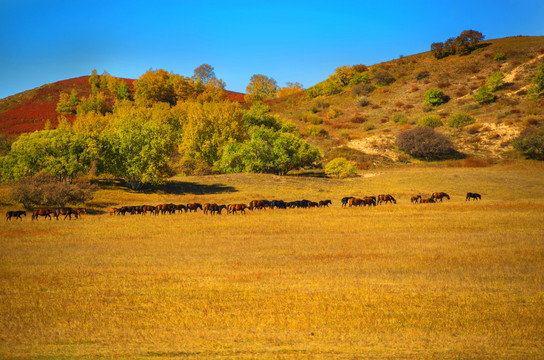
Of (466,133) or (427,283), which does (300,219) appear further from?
(466,133)

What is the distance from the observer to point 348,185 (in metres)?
58.6

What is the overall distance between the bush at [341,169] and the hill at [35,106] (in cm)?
6164

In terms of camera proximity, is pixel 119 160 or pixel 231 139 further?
pixel 231 139

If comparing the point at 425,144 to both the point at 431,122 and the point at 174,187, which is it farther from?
the point at 174,187

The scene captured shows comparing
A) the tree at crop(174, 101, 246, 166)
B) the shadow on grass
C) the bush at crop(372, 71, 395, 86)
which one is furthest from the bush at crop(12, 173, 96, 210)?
the bush at crop(372, 71, 395, 86)

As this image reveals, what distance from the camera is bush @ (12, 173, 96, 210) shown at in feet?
122

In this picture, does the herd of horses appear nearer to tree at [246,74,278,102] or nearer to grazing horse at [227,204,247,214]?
grazing horse at [227,204,247,214]

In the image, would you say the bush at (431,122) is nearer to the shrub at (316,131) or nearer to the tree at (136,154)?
the shrub at (316,131)

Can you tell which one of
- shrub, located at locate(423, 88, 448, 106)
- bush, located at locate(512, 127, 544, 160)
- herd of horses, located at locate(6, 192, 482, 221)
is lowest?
herd of horses, located at locate(6, 192, 482, 221)

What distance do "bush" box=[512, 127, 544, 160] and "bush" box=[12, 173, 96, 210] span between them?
67163mm

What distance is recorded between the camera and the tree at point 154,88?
411 feet

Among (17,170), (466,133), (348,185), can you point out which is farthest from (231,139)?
(466,133)

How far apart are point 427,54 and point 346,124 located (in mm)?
59254

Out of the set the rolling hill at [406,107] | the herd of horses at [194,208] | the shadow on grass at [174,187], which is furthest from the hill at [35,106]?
the herd of horses at [194,208]
